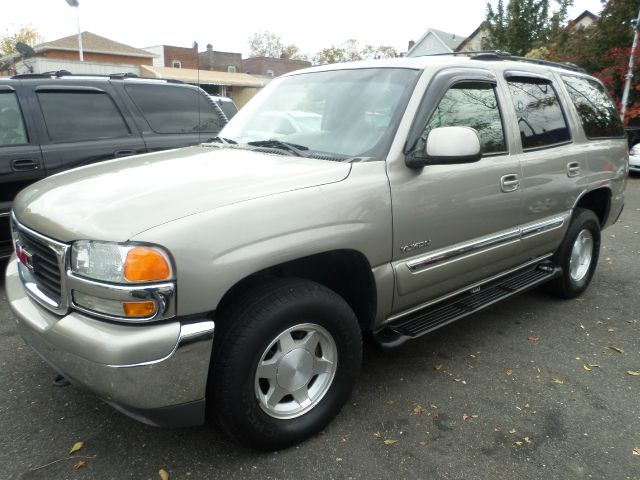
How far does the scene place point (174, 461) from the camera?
95.0 inches

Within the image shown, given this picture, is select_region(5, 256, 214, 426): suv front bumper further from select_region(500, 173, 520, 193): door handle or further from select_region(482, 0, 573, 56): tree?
select_region(482, 0, 573, 56): tree

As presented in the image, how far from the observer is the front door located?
9.03ft

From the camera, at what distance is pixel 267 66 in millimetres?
58188

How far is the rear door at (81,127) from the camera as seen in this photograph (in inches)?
189

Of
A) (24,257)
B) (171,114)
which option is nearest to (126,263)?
(24,257)

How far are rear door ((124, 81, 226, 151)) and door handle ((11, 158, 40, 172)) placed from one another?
43.3 inches

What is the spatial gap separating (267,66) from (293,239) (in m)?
59.7

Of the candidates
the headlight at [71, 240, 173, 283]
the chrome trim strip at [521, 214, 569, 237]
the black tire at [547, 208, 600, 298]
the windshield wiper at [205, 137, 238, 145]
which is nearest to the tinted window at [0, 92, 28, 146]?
the windshield wiper at [205, 137, 238, 145]

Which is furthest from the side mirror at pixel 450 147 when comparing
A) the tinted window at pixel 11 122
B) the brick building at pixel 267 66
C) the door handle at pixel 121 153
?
the brick building at pixel 267 66

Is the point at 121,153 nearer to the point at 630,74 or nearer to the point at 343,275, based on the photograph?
the point at 343,275

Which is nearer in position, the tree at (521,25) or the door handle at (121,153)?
the door handle at (121,153)

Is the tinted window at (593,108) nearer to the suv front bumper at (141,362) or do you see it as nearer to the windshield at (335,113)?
the windshield at (335,113)

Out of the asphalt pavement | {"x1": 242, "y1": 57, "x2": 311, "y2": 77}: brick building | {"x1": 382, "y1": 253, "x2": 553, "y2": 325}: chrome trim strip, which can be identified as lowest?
the asphalt pavement

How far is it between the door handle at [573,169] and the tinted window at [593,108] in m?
0.39
